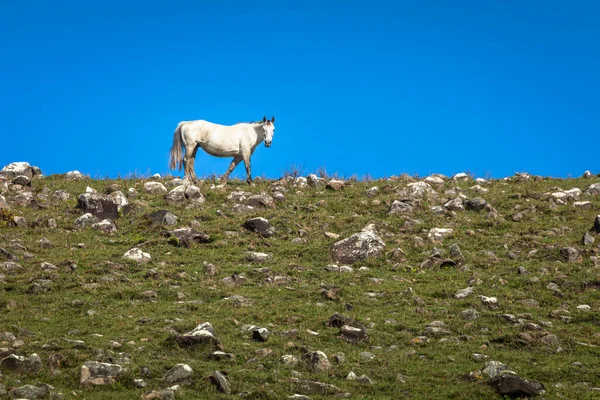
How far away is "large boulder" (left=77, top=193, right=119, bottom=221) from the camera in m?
19.9

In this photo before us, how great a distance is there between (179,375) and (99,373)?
36.7 inches

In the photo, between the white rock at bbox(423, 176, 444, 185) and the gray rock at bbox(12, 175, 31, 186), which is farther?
the white rock at bbox(423, 176, 444, 185)

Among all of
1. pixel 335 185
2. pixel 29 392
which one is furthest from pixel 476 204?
pixel 29 392

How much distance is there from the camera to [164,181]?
957 inches

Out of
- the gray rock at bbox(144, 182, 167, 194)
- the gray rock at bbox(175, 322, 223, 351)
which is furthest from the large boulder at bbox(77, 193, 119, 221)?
the gray rock at bbox(175, 322, 223, 351)

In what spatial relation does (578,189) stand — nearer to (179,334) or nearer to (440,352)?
(440,352)

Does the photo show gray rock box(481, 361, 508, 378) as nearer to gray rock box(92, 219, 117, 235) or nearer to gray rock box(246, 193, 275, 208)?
gray rock box(92, 219, 117, 235)

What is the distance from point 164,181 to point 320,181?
4574mm

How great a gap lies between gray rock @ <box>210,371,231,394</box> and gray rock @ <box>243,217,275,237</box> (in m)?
8.96

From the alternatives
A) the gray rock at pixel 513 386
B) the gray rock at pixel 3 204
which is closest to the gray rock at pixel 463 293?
the gray rock at pixel 513 386

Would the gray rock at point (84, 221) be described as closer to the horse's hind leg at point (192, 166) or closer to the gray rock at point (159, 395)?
the horse's hind leg at point (192, 166)

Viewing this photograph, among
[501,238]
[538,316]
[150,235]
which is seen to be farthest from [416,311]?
[150,235]

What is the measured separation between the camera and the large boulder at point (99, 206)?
782 inches

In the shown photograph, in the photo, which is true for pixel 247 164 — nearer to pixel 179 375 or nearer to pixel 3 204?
pixel 3 204
